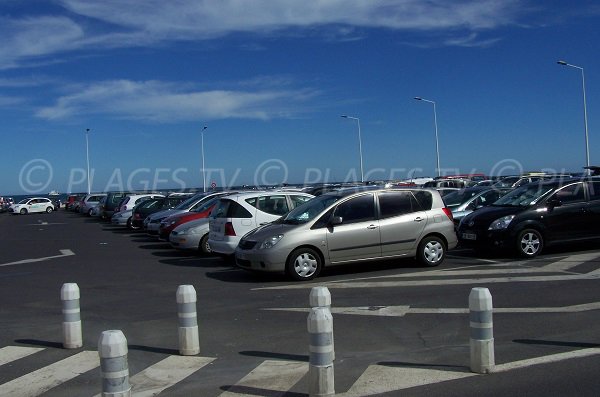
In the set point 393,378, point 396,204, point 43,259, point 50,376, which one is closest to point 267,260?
point 396,204

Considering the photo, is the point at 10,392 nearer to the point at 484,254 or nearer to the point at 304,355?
the point at 304,355

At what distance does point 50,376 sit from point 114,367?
2.02 meters

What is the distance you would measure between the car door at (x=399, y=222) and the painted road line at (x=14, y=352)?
6.78 meters

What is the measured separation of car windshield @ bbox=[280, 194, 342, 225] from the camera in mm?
12018

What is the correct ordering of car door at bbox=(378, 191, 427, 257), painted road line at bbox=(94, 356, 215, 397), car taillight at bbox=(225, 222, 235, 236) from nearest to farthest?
painted road line at bbox=(94, 356, 215, 397) → car door at bbox=(378, 191, 427, 257) → car taillight at bbox=(225, 222, 235, 236)

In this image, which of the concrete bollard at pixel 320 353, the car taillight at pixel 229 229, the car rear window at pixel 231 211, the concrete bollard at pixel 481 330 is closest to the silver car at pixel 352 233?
the car taillight at pixel 229 229

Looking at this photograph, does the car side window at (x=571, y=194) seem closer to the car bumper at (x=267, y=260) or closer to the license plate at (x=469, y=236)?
the license plate at (x=469, y=236)

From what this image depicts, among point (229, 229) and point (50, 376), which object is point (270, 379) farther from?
point (229, 229)

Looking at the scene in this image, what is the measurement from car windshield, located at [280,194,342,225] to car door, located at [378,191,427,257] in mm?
977

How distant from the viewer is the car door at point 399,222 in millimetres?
12227

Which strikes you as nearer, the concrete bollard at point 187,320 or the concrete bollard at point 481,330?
the concrete bollard at point 481,330

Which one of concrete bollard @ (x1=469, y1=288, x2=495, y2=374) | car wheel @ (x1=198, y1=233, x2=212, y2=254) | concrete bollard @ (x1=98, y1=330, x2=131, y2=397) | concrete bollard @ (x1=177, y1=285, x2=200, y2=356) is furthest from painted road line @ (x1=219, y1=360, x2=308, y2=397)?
car wheel @ (x1=198, y1=233, x2=212, y2=254)

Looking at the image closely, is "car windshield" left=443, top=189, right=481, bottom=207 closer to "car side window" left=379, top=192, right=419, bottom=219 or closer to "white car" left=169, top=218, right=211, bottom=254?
"car side window" left=379, top=192, right=419, bottom=219

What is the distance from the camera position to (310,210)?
12.3 m
